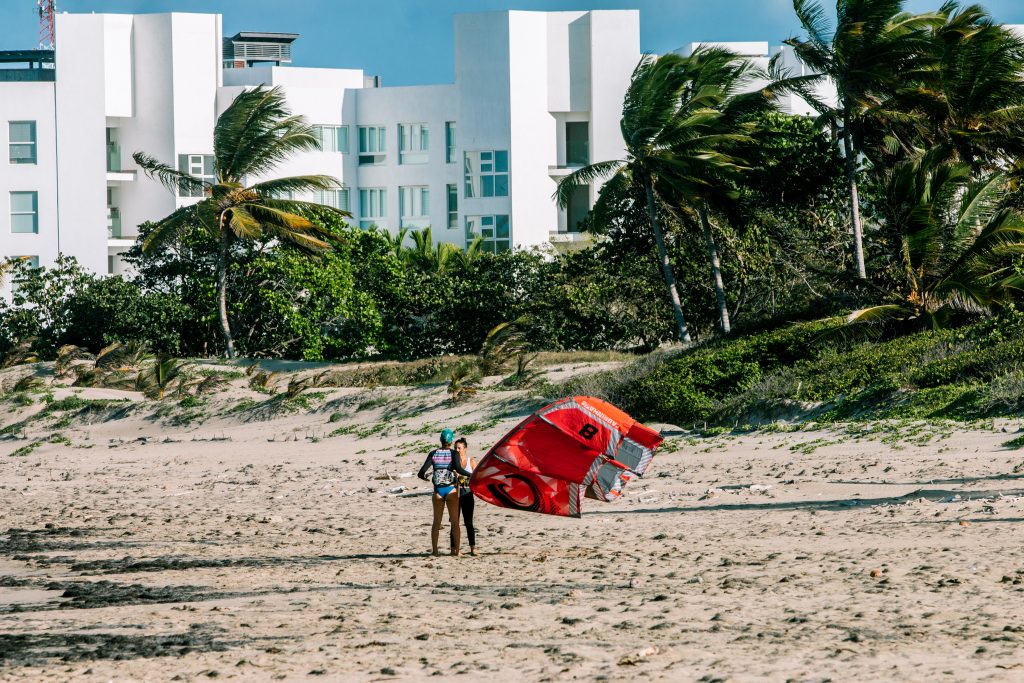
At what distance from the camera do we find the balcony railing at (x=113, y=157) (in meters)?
50.6

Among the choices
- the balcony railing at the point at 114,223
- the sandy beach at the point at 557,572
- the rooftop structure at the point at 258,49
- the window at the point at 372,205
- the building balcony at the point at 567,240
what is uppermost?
the rooftop structure at the point at 258,49

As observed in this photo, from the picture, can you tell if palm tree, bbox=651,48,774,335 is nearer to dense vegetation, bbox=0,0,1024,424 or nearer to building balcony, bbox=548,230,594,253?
dense vegetation, bbox=0,0,1024,424

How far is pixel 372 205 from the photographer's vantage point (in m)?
54.8

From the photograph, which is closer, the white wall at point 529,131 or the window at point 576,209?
the white wall at point 529,131

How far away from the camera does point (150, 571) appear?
39.7ft

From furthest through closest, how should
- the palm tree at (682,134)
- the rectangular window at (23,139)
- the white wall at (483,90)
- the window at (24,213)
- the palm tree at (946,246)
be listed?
1. the white wall at (483,90)
2. the rectangular window at (23,139)
3. the window at (24,213)
4. the palm tree at (682,134)
5. the palm tree at (946,246)

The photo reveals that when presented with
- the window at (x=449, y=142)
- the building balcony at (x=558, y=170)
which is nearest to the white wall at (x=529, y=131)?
the building balcony at (x=558, y=170)

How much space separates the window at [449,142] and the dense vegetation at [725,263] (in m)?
6.84

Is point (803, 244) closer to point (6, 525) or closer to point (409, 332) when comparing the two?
point (409, 332)

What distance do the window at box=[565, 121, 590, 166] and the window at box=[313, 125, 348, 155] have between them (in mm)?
9229

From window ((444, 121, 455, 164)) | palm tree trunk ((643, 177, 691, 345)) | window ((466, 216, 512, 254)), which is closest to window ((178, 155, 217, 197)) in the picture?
window ((444, 121, 455, 164))

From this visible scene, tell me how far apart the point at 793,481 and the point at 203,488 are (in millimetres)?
8302

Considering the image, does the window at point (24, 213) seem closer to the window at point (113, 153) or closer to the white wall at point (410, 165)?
the window at point (113, 153)

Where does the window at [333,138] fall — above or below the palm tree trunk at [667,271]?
above
